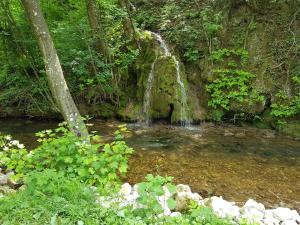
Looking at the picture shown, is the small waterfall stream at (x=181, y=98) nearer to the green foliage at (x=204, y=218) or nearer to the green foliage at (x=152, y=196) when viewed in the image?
the green foliage at (x=204, y=218)

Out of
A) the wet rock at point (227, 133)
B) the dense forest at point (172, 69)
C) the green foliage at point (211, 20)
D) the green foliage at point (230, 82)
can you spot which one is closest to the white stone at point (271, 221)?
the dense forest at point (172, 69)

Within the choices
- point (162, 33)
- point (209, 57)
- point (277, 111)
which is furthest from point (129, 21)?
point (277, 111)

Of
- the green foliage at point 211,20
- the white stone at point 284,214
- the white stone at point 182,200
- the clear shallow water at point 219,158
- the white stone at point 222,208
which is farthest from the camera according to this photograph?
the green foliage at point 211,20

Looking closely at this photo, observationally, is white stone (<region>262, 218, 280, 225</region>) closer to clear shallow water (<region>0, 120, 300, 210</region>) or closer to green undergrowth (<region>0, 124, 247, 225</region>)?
clear shallow water (<region>0, 120, 300, 210</region>)

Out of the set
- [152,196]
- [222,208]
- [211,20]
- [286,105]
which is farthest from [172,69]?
[152,196]

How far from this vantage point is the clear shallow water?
5.51 m

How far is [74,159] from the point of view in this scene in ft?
12.9

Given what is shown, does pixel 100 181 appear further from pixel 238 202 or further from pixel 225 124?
pixel 225 124

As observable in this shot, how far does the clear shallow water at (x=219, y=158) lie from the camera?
5512 mm

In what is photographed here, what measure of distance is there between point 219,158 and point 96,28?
4988mm

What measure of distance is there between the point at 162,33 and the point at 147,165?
5.87 metres

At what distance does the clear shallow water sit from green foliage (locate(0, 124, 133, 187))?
2.03 m

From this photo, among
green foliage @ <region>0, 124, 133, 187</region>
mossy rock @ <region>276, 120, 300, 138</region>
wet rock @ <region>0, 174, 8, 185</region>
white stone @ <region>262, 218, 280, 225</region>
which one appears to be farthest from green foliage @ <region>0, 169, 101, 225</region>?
mossy rock @ <region>276, 120, 300, 138</region>

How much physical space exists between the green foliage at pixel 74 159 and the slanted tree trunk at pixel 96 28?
19.1 ft
